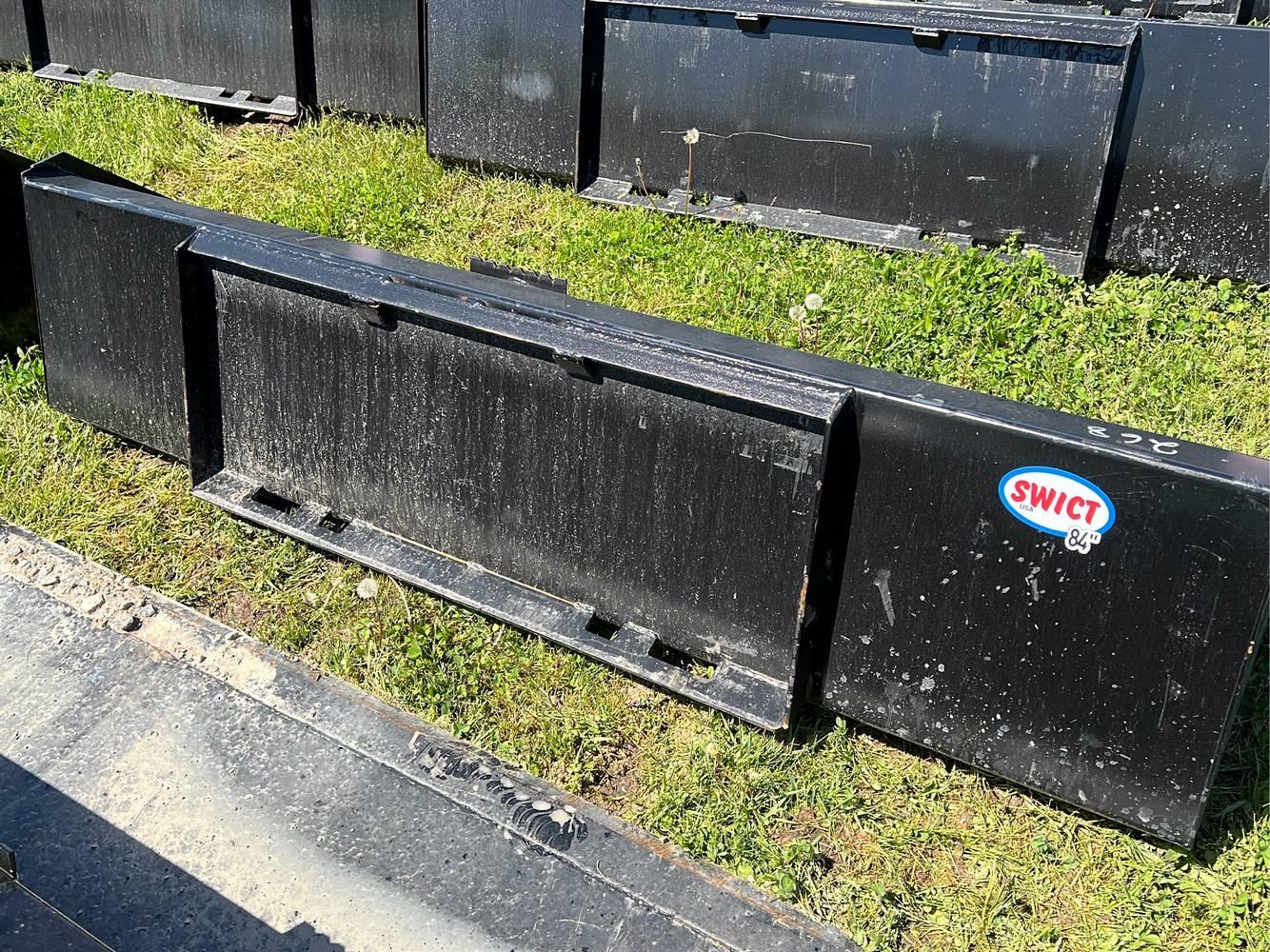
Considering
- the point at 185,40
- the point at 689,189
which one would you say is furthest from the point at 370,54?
the point at 689,189

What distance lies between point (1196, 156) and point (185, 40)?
5.75 meters

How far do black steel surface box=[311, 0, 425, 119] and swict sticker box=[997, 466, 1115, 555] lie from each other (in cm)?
501

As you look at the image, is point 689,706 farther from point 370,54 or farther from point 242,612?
point 370,54

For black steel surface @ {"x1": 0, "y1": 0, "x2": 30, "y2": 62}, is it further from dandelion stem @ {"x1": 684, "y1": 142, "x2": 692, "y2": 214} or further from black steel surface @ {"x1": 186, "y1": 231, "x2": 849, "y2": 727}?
black steel surface @ {"x1": 186, "y1": 231, "x2": 849, "y2": 727}

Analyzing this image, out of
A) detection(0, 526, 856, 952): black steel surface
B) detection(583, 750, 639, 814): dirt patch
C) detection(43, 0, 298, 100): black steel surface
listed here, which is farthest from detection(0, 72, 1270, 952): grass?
detection(43, 0, 298, 100): black steel surface

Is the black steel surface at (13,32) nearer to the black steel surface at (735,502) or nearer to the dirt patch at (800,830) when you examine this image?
the black steel surface at (735,502)

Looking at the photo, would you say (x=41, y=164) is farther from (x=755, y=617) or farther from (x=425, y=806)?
(x=755, y=617)

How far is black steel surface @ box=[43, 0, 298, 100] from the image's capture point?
7.29m

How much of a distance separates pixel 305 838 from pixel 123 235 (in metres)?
2.08

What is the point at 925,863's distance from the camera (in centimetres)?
296

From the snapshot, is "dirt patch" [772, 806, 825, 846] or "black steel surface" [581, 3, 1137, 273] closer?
"dirt patch" [772, 806, 825, 846]

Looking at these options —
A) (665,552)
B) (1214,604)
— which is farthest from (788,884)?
(1214,604)

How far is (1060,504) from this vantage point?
2.68m

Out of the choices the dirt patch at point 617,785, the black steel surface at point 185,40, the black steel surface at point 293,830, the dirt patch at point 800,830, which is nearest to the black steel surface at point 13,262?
the black steel surface at point 293,830
